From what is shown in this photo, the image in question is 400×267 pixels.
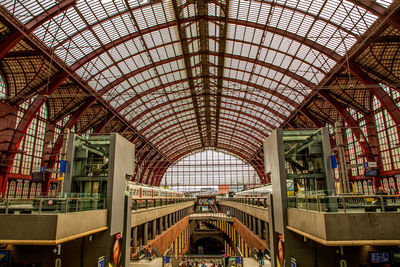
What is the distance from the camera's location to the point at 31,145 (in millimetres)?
36469

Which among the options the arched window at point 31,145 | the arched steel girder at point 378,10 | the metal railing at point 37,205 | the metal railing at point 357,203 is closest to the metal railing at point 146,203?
the metal railing at point 37,205

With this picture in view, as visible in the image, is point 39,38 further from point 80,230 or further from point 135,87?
point 80,230

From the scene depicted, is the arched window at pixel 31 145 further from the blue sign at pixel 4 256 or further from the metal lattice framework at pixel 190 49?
the blue sign at pixel 4 256

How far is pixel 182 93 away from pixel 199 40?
1261 centimetres

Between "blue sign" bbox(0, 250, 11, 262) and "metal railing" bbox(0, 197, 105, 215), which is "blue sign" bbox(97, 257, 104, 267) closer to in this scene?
"metal railing" bbox(0, 197, 105, 215)

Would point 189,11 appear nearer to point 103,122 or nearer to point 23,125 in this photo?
point 23,125

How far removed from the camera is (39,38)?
26.5 metres

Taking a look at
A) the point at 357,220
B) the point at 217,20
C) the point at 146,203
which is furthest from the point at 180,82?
the point at 357,220

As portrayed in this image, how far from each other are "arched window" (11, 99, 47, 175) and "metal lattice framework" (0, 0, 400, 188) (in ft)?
4.28

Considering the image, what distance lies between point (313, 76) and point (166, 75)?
21.4 meters

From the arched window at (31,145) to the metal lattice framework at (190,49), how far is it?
1304 millimetres

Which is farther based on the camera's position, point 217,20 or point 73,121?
point 73,121

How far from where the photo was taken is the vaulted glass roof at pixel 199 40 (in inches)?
1073

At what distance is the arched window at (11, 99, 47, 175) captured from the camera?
33.9 m
